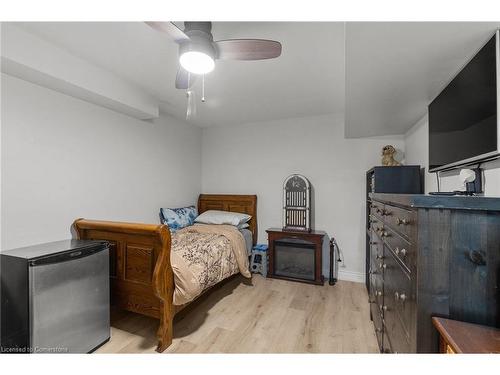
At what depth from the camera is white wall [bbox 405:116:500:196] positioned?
3.93ft

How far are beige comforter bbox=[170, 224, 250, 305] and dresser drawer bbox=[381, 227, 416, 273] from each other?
1.51m

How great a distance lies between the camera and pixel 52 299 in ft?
5.05

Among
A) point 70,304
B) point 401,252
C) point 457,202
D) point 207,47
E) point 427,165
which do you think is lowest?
point 70,304

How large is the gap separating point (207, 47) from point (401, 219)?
1.45 meters

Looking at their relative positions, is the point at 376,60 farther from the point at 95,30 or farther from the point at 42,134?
the point at 42,134

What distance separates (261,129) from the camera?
153 inches

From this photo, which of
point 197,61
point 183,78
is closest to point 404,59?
point 197,61

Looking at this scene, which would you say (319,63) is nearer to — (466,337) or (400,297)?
(400,297)

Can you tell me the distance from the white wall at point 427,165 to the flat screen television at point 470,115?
92mm

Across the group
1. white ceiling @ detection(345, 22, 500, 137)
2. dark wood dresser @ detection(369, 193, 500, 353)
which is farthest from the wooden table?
white ceiling @ detection(345, 22, 500, 137)

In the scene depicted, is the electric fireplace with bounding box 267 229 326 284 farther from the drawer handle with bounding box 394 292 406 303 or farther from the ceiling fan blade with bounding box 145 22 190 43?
the ceiling fan blade with bounding box 145 22 190 43

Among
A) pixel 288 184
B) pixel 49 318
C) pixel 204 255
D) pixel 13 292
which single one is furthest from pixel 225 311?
pixel 288 184

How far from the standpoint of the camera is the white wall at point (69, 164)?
1866 mm
